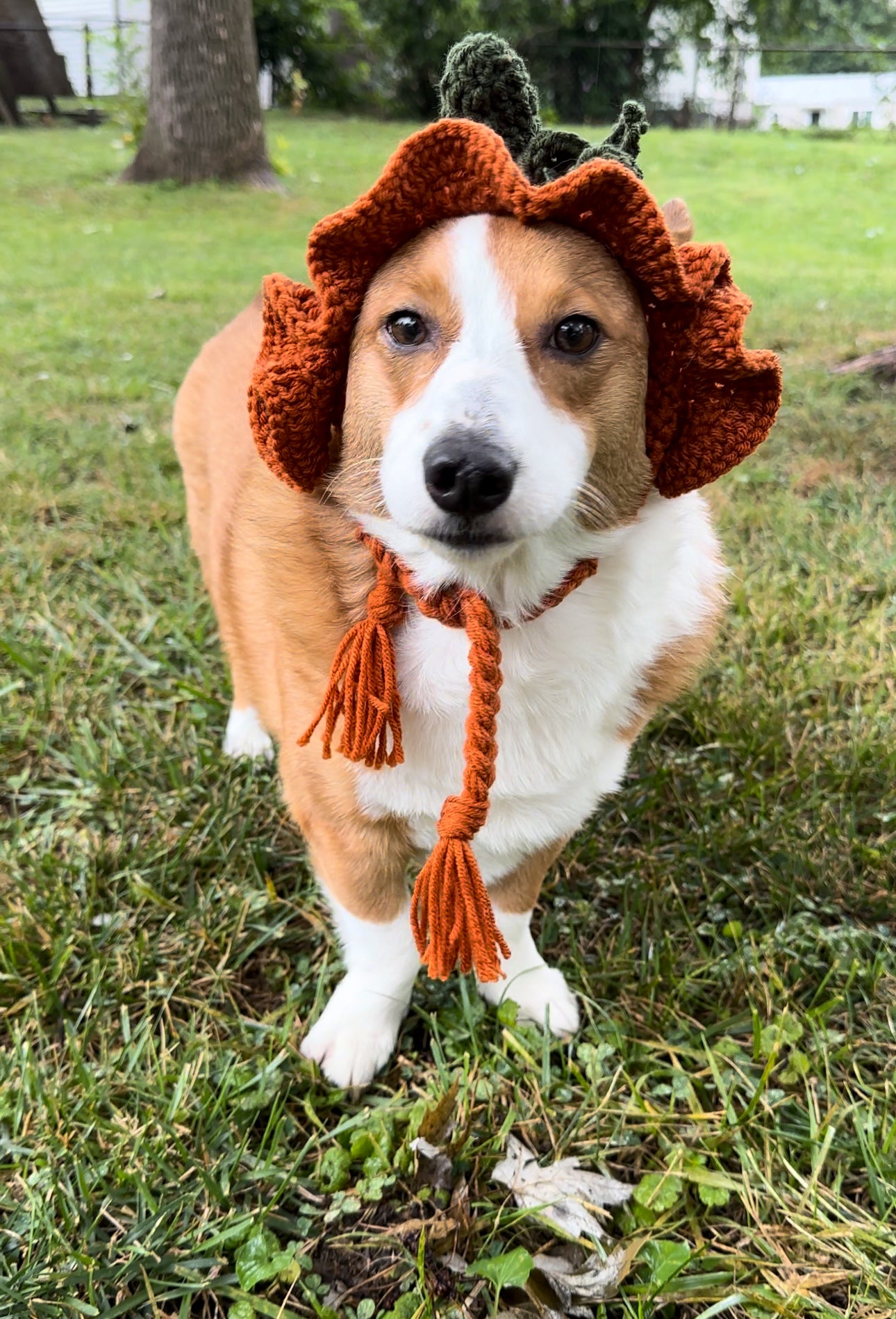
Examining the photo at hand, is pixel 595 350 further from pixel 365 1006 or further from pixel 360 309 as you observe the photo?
pixel 365 1006

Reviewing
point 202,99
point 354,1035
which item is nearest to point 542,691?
point 354,1035

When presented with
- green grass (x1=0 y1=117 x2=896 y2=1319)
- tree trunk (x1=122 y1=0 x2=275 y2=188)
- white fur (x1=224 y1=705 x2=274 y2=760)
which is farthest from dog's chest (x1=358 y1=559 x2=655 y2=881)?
tree trunk (x1=122 y1=0 x2=275 y2=188)

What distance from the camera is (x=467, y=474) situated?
103 centimetres

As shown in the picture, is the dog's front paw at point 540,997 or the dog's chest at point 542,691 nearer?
the dog's chest at point 542,691

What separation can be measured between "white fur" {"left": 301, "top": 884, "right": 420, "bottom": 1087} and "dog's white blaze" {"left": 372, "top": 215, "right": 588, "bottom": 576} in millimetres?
808

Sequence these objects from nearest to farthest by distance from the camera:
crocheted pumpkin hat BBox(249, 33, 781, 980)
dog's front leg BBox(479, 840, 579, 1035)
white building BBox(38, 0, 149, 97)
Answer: crocheted pumpkin hat BBox(249, 33, 781, 980) → dog's front leg BBox(479, 840, 579, 1035) → white building BBox(38, 0, 149, 97)

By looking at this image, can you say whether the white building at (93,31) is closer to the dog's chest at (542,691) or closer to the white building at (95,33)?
the white building at (95,33)

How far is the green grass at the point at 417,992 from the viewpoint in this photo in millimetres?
1318

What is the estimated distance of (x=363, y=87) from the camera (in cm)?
1619

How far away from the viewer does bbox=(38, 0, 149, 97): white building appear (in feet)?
51.3

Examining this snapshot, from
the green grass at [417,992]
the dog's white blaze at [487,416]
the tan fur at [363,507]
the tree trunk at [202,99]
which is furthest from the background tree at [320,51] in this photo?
the dog's white blaze at [487,416]

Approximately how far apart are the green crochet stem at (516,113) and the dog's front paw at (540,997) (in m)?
1.36

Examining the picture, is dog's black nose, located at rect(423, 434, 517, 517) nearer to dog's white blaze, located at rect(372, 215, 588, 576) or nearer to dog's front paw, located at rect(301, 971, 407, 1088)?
dog's white blaze, located at rect(372, 215, 588, 576)

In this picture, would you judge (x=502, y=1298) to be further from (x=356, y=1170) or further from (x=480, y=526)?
(x=480, y=526)
